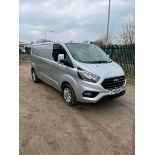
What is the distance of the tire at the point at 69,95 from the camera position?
490 centimetres

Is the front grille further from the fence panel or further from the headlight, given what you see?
the fence panel

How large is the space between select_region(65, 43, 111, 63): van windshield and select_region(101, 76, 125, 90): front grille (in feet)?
2.66

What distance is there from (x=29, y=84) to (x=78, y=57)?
3441 mm

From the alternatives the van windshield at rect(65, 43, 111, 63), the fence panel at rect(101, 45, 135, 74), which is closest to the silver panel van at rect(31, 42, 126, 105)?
the van windshield at rect(65, 43, 111, 63)

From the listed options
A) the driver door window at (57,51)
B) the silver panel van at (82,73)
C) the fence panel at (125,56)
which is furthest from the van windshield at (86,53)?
the fence panel at (125,56)

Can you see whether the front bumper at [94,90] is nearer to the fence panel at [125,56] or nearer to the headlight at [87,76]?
the headlight at [87,76]

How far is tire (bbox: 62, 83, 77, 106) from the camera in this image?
16.1 ft

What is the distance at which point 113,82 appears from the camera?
4.66 metres

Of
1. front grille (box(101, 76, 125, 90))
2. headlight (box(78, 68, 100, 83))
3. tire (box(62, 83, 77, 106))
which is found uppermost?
headlight (box(78, 68, 100, 83))

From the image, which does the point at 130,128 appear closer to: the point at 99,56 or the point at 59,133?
the point at 59,133

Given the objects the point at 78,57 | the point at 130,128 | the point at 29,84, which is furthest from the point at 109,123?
the point at 29,84

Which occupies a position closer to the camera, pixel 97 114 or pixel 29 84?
pixel 97 114

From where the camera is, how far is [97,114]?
15.4ft
